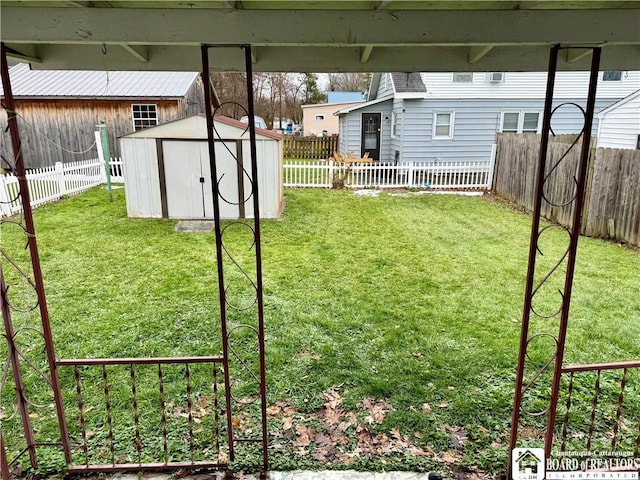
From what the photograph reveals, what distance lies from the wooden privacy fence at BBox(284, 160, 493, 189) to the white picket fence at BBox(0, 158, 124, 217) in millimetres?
5067

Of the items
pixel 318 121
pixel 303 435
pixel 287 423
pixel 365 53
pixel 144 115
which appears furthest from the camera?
pixel 318 121

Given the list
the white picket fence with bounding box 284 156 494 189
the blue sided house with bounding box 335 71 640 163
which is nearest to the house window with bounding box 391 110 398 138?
the blue sided house with bounding box 335 71 640 163

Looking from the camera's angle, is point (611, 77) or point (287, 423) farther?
point (611, 77)

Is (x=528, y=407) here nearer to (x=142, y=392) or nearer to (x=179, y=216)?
(x=142, y=392)

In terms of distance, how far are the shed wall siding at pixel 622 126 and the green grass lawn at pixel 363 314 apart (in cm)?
516

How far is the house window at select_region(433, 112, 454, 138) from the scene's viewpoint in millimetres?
14484

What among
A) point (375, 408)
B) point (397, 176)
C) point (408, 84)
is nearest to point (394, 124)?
point (408, 84)

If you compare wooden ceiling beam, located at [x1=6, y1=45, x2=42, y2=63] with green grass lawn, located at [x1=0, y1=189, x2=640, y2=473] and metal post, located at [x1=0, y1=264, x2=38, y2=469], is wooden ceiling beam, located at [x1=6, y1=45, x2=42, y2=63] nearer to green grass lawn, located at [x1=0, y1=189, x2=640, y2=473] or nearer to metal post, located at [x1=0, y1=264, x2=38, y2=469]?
metal post, located at [x1=0, y1=264, x2=38, y2=469]

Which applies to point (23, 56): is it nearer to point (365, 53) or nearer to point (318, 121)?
point (365, 53)

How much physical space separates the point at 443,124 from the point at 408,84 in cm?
176

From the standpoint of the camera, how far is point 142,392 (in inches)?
136

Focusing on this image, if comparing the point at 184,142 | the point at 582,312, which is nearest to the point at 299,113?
the point at 184,142

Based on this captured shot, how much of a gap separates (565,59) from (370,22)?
1.48 metres

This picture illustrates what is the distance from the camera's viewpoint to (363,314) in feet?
15.9
